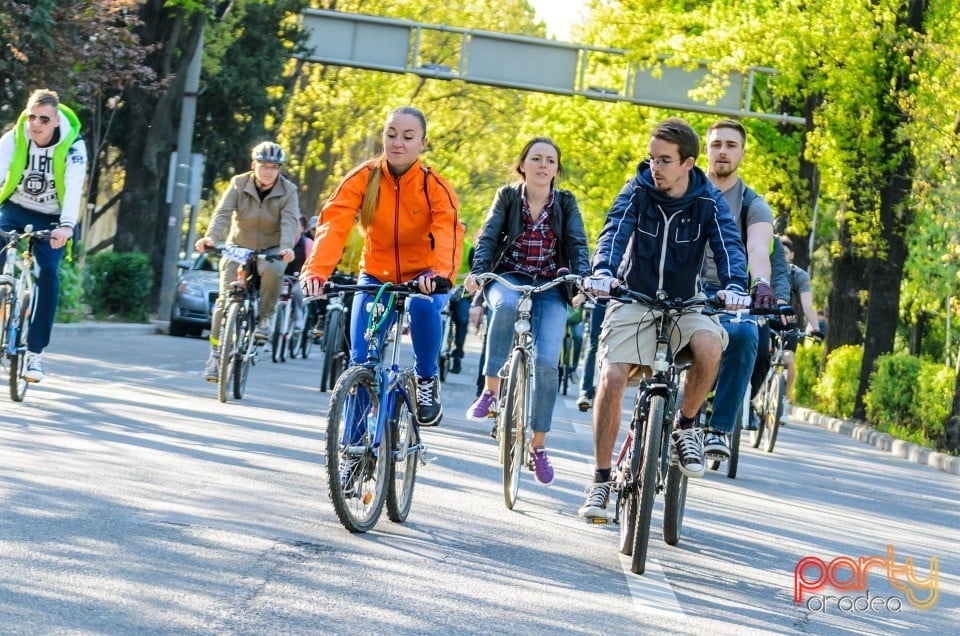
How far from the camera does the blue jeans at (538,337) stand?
9.34m

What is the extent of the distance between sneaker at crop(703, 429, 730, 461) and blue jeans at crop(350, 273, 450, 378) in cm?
151

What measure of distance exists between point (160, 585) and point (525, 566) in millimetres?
1872

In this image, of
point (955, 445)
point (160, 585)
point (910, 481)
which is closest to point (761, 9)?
point (955, 445)

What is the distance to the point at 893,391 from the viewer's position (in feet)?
77.7

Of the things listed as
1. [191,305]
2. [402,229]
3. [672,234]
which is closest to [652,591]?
[672,234]

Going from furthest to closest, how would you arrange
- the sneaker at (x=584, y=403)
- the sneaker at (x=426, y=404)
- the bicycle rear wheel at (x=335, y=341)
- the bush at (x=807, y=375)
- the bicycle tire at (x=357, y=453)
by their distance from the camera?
1. the bush at (x=807, y=375)
2. the sneaker at (x=584, y=403)
3. the bicycle rear wheel at (x=335, y=341)
4. the sneaker at (x=426, y=404)
5. the bicycle tire at (x=357, y=453)

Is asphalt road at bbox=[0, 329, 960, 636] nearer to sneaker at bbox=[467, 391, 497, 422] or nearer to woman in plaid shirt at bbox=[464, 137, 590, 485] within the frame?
sneaker at bbox=[467, 391, 497, 422]

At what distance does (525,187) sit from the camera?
399 inches

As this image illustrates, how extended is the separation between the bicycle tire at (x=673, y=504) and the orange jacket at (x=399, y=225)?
142 centimetres

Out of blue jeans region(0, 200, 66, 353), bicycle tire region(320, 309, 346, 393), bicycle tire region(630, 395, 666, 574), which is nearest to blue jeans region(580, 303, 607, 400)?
bicycle tire region(320, 309, 346, 393)

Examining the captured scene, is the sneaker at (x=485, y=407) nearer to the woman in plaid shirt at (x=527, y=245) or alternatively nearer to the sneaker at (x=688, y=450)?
the woman in plaid shirt at (x=527, y=245)

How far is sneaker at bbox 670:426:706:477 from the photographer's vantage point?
7816 mm

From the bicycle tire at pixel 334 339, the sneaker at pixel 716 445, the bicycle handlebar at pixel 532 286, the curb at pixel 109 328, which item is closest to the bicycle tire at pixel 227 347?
the bicycle tire at pixel 334 339

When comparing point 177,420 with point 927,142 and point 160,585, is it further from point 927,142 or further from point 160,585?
point 927,142
